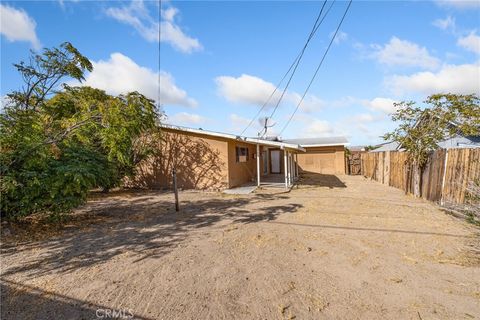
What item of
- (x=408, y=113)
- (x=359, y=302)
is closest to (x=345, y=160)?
(x=408, y=113)

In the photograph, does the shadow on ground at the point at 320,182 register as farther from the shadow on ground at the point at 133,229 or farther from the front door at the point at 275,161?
the shadow on ground at the point at 133,229

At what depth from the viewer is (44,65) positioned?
36.6 ft

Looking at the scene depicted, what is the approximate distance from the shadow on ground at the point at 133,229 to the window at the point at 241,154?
4162 millimetres

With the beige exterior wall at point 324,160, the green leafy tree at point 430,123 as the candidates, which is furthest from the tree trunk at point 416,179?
the beige exterior wall at point 324,160

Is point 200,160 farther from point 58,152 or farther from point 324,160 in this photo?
point 324,160

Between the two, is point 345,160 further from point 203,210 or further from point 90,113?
point 90,113

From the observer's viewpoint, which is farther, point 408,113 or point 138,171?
point 138,171

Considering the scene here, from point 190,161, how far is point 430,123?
10565mm

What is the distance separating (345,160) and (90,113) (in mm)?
20537

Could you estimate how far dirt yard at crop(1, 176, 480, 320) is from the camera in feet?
9.66

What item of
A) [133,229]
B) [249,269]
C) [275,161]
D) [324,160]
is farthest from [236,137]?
[324,160]

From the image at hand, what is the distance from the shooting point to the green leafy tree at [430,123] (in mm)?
9484

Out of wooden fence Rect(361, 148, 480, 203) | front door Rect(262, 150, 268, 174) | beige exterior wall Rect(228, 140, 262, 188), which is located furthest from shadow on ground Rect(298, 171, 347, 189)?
front door Rect(262, 150, 268, 174)

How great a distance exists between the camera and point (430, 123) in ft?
32.8
